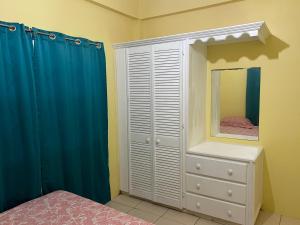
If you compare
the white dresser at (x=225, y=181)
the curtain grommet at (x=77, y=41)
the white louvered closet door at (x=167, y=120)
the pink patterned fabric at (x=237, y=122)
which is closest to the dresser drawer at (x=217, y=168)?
the white dresser at (x=225, y=181)

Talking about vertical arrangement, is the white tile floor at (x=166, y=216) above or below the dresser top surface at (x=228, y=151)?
below

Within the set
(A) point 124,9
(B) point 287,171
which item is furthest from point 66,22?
(B) point 287,171

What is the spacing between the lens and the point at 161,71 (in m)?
2.66

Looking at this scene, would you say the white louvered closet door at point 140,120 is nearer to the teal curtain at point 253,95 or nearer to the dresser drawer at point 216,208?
the dresser drawer at point 216,208

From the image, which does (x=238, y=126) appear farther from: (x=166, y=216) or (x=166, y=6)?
(x=166, y=6)

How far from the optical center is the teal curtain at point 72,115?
2.24 meters

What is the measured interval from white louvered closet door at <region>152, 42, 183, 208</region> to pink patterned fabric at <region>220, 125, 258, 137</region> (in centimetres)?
61

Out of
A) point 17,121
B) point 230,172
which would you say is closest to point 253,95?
point 230,172

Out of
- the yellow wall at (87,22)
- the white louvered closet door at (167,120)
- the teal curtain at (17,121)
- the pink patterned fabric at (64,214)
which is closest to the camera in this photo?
the pink patterned fabric at (64,214)

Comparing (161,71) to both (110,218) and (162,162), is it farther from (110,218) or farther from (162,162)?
(110,218)

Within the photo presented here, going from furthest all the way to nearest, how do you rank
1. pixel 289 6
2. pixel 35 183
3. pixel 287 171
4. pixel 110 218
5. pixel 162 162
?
Answer: pixel 162 162, pixel 287 171, pixel 289 6, pixel 35 183, pixel 110 218

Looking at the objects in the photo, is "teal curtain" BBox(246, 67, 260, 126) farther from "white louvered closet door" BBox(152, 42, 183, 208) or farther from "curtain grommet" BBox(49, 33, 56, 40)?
"curtain grommet" BBox(49, 33, 56, 40)

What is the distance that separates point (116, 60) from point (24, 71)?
1.19 metres

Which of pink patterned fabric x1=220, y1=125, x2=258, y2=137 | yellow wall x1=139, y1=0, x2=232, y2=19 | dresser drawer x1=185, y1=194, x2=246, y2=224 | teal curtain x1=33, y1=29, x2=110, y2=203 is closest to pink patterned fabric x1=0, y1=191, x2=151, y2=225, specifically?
teal curtain x1=33, y1=29, x2=110, y2=203
